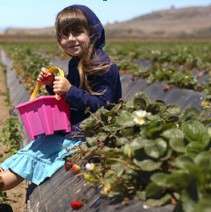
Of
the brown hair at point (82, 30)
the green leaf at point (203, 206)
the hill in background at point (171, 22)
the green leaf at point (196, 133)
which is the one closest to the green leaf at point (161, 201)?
the green leaf at point (196, 133)

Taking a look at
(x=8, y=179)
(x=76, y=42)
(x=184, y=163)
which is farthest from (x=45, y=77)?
(x=184, y=163)

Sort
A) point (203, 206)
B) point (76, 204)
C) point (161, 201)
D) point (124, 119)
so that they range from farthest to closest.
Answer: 1. point (124, 119)
2. point (76, 204)
3. point (161, 201)
4. point (203, 206)

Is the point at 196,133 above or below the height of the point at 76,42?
below

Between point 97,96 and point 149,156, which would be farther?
point 97,96

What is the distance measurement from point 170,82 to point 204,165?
281 inches

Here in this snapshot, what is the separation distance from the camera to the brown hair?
4423 mm

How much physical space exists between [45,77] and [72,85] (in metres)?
0.22

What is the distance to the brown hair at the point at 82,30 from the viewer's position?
4.42 m

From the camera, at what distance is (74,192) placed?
12.4 feet

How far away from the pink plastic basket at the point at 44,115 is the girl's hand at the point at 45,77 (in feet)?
0.85

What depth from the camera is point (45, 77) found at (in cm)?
446

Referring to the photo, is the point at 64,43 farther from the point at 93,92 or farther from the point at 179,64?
the point at 179,64

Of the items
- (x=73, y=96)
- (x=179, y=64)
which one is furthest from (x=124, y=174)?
(x=179, y=64)

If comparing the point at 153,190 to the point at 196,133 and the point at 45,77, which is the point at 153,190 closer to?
the point at 196,133
